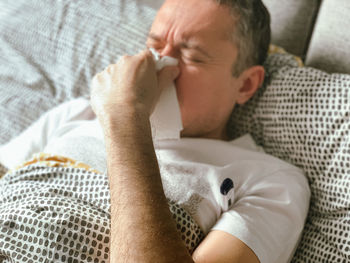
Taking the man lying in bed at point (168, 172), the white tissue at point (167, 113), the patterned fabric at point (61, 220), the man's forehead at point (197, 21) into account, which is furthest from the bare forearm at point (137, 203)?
the man's forehead at point (197, 21)

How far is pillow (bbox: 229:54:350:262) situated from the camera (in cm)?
111

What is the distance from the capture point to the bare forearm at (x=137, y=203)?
2.60ft

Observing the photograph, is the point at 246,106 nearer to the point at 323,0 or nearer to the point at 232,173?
the point at 232,173

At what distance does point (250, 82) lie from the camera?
1390mm

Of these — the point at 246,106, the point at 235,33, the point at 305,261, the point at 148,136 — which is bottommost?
the point at 305,261

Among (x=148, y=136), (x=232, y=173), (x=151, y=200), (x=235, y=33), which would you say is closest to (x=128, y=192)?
(x=151, y=200)

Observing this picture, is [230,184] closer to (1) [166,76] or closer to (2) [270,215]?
(2) [270,215]

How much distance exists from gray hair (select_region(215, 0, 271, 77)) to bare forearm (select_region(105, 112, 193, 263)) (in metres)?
0.51

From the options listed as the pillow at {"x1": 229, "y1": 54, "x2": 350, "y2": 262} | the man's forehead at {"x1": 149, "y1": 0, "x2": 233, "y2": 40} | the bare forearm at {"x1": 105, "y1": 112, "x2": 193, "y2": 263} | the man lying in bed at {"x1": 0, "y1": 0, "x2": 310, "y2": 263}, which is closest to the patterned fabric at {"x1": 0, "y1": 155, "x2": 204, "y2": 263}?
the man lying in bed at {"x1": 0, "y1": 0, "x2": 310, "y2": 263}

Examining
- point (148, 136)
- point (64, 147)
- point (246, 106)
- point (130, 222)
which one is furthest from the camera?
point (246, 106)

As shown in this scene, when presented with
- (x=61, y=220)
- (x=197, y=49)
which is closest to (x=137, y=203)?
(x=61, y=220)

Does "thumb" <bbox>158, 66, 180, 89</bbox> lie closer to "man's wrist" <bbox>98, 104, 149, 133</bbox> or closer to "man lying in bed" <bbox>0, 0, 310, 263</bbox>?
"man lying in bed" <bbox>0, 0, 310, 263</bbox>

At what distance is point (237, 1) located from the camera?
4.19 feet

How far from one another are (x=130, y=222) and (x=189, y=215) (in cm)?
24
